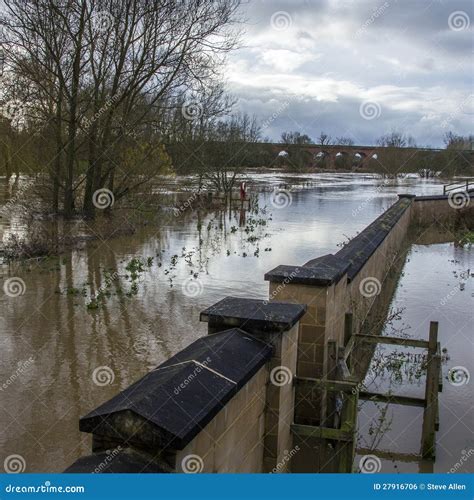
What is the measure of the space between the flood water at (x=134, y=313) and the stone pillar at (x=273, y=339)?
1.80 meters

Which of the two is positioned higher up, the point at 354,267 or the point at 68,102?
the point at 68,102

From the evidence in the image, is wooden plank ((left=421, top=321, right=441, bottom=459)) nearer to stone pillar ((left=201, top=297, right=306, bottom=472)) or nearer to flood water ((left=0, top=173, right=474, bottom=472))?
flood water ((left=0, top=173, right=474, bottom=472))

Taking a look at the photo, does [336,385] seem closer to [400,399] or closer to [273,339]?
[273,339]

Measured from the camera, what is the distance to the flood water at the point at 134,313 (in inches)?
255

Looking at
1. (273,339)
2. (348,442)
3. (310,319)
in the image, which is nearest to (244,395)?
(273,339)

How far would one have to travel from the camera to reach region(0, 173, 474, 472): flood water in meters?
6.46

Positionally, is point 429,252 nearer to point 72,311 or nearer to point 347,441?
point 72,311

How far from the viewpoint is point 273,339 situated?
449cm

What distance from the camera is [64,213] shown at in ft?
74.9

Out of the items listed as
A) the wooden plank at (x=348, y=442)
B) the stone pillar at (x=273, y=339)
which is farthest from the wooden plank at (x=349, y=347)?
the stone pillar at (x=273, y=339)

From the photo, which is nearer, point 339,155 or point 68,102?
point 68,102

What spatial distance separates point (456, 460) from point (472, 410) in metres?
1.16

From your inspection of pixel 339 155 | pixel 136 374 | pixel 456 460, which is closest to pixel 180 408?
pixel 456 460

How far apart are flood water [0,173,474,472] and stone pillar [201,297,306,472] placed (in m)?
1.80
